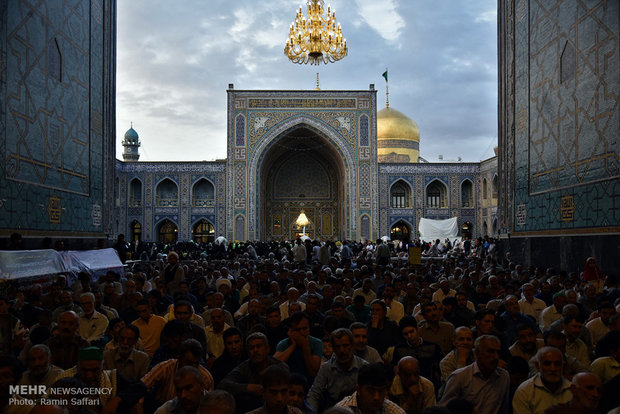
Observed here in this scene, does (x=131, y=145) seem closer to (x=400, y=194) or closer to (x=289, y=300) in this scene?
(x=400, y=194)

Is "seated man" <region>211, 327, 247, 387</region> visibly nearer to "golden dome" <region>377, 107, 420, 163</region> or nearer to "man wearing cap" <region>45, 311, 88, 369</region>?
"man wearing cap" <region>45, 311, 88, 369</region>

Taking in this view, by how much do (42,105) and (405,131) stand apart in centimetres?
2790

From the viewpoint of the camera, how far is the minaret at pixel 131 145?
124ft

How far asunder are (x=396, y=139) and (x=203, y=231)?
1396 centimetres

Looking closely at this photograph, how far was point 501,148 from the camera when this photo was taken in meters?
14.1

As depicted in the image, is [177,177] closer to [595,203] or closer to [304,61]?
[304,61]

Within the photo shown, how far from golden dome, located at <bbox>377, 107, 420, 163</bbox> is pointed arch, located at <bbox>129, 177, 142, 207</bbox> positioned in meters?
15.2

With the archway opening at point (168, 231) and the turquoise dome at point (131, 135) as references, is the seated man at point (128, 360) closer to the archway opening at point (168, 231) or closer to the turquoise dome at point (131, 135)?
the archway opening at point (168, 231)

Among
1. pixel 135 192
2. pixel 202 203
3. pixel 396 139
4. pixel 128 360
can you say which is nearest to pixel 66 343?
pixel 128 360

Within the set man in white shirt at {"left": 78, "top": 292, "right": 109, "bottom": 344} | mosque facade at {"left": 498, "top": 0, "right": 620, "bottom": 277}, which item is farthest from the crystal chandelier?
man in white shirt at {"left": 78, "top": 292, "right": 109, "bottom": 344}

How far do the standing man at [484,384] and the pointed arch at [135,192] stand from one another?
27146 millimetres

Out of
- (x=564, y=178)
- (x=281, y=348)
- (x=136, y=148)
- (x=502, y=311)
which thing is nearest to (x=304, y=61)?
(x=564, y=178)

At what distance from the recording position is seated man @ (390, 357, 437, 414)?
3186 mm

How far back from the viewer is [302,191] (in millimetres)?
32344
